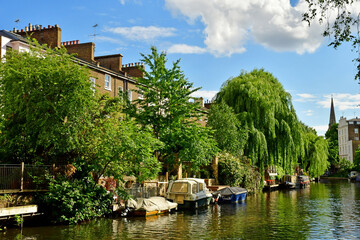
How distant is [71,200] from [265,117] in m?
28.5

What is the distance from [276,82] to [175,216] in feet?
93.7

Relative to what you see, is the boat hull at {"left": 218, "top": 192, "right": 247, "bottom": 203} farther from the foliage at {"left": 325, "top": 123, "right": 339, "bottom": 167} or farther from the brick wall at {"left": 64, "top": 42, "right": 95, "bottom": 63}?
the foliage at {"left": 325, "top": 123, "right": 339, "bottom": 167}

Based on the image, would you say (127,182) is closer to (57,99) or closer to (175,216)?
(175,216)

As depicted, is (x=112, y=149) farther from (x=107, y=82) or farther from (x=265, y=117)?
(x=265, y=117)

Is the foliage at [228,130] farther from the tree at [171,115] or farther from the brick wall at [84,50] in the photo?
the brick wall at [84,50]

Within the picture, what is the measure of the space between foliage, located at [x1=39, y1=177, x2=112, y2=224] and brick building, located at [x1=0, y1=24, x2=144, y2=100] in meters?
9.13

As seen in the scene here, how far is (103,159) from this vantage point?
77.5ft

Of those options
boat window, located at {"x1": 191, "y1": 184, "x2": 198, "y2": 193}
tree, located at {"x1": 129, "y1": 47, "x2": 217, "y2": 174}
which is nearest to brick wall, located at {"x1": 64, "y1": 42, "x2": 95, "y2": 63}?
tree, located at {"x1": 129, "y1": 47, "x2": 217, "y2": 174}

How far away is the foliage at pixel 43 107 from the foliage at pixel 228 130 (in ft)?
68.3

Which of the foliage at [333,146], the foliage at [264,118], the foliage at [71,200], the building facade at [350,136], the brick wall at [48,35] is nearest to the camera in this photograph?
the foliage at [71,200]

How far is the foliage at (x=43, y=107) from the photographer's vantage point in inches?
888

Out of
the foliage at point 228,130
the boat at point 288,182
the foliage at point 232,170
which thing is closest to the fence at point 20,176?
the foliage at point 232,170

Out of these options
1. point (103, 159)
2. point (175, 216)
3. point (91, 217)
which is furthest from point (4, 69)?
point (175, 216)

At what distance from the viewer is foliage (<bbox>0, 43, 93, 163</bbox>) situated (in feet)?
74.0
